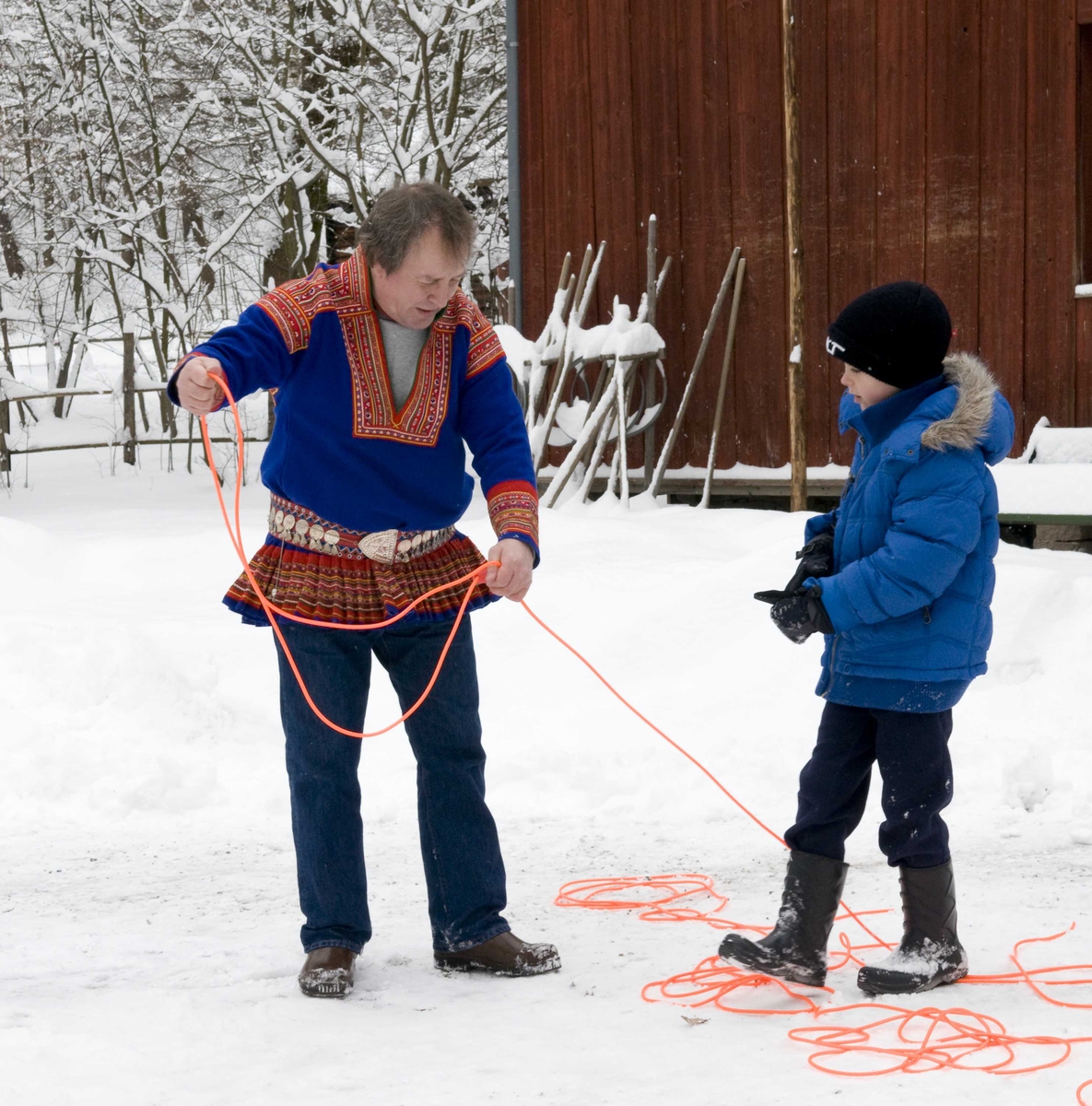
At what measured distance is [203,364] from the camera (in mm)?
2600

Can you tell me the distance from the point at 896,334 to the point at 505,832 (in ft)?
6.67

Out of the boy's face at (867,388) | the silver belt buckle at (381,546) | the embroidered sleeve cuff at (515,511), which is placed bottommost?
the silver belt buckle at (381,546)

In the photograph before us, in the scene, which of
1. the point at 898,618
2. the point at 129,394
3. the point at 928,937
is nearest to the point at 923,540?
the point at 898,618

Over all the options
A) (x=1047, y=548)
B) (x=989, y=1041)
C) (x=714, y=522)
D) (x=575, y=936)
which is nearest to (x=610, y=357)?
(x=714, y=522)

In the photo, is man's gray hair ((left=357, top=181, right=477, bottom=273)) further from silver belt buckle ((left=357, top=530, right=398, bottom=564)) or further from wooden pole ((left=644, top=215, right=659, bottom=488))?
wooden pole ((left=644, top=215, right=659, bottom=488))

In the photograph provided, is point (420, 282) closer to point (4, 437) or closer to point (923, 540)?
point (923, 540)

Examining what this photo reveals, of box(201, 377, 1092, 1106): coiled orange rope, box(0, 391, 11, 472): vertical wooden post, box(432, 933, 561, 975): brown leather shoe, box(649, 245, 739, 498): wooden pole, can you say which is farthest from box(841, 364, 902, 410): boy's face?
box(0, 391, 11, 472): vertical wooden post

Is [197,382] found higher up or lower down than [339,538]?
higher up

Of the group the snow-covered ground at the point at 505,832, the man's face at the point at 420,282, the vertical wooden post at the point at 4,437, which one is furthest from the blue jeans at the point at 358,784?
the vertical wooden post at the point at 4,437

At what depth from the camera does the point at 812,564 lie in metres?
2.84

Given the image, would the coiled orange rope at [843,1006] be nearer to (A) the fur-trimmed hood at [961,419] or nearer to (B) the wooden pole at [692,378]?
(A) the fur-trimmed hood at [961,419]

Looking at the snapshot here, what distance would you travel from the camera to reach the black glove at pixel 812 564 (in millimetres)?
2742

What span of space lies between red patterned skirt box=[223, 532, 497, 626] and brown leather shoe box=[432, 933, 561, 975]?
70cm

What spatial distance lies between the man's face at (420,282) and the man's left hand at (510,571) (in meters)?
0.50
